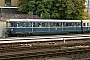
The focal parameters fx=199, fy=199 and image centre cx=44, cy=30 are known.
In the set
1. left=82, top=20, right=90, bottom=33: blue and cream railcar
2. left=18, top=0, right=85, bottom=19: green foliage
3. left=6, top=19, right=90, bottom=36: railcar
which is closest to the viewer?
left=6, top=19, right=90, bottom=36: railcar

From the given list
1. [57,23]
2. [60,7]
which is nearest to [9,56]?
[57,23]

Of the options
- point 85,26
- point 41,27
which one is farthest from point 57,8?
point 41,27

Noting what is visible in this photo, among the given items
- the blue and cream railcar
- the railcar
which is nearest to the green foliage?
the blue and cream railcar

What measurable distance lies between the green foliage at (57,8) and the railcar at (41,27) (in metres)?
3.89

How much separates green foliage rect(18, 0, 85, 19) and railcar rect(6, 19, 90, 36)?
12.8 ft

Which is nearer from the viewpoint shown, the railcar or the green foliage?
the railcar

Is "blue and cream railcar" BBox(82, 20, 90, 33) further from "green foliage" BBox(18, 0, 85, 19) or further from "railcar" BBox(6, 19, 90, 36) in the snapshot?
"green foliage" BBox(18, 0, 85, 19)

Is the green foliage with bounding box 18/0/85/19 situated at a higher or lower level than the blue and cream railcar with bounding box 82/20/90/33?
higher

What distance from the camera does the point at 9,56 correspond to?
38.2 ft

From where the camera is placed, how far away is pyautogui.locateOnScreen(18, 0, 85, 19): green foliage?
1224 inches

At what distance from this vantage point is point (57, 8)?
105ft

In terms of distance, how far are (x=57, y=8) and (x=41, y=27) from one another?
25.5 ft

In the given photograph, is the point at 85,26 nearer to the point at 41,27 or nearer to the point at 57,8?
the point at 57,8

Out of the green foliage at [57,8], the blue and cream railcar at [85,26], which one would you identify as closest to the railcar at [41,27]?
the blue and cream railcar at [85,26]
